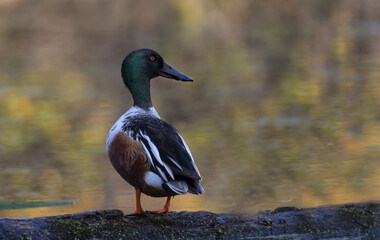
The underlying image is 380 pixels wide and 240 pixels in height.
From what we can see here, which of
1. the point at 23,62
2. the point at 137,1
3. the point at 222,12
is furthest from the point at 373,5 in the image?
the point at 23,62

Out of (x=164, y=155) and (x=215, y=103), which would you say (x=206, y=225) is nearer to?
(x=164, y=155)

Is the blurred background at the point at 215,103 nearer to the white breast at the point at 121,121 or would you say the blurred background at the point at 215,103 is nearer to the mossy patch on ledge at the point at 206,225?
the white breast at the point at 121,121

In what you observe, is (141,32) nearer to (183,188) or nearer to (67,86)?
(67,86)

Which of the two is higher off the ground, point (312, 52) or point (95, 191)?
point (312, 52)

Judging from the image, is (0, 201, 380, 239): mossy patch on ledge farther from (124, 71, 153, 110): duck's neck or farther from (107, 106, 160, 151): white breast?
(124, 71, 153, 110): duck's neck

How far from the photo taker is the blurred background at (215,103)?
663cm

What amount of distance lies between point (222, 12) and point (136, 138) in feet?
55.2

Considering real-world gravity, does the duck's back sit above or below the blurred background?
below

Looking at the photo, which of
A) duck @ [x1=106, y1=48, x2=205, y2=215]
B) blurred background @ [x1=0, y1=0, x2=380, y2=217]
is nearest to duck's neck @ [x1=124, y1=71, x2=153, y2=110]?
duck @ [x1=106, y1=48, x2=205, y2=215]

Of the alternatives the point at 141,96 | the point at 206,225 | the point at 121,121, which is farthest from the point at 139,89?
the point at 206,225

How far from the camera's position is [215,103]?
35.3 ft

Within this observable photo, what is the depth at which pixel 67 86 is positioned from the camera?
12.7m

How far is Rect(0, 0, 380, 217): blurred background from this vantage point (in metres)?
6.63

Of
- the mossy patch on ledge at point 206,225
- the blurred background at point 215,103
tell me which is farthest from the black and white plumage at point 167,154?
the blurred background at point 215,103
